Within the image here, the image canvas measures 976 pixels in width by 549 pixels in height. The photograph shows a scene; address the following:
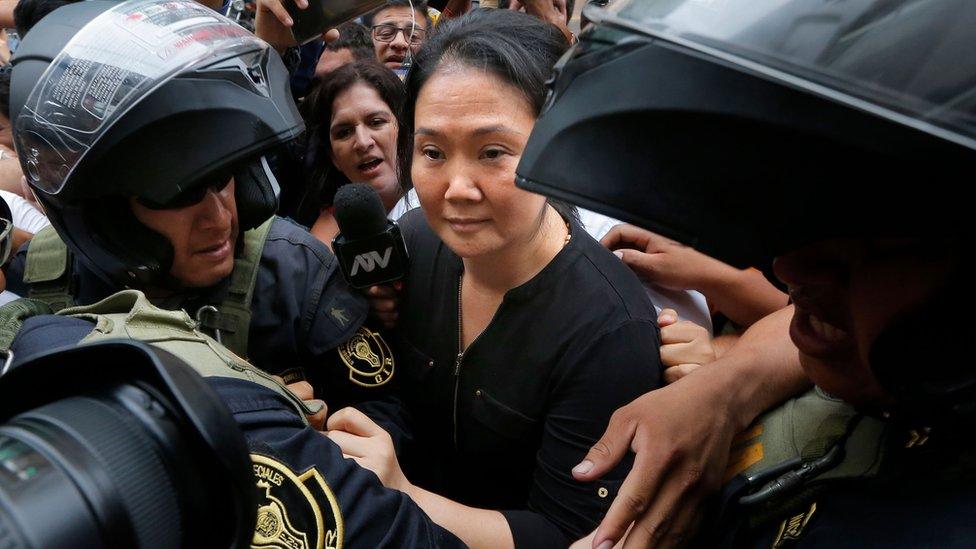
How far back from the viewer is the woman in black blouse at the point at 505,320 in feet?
5.32

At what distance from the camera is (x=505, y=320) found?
5.80ft

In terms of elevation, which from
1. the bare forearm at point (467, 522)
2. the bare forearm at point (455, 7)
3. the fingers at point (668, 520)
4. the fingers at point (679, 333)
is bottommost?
the bare forearm at point (467, 522)

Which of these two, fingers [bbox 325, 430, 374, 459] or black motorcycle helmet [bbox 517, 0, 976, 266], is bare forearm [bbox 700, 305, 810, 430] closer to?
black motorcycle helmet [bbox 517, 0, 976, 266]

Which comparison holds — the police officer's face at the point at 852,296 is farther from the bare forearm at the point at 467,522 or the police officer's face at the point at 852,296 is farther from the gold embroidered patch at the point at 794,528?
the bare forearm at the point at 467,522

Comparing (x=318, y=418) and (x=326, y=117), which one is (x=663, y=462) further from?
(x=326, y=117)

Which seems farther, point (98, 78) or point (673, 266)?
point (673, 266)

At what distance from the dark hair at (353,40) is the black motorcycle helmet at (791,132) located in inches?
99.4

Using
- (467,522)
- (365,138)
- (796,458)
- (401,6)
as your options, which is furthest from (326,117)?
(796,458)

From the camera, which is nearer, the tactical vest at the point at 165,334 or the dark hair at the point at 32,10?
the tactical vest at the point at 165,334

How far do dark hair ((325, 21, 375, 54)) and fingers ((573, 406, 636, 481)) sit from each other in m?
2.42

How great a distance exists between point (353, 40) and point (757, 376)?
2596 millimetres

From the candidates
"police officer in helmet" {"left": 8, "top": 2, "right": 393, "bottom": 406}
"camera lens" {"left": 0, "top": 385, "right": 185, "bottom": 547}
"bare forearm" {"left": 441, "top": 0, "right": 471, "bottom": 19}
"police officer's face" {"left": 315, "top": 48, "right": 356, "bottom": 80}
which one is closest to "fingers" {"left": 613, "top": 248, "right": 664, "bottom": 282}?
"police officer in helmet" {"left": 8, "top": 2, "right": 393, "bottom": 406}

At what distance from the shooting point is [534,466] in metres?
1.81

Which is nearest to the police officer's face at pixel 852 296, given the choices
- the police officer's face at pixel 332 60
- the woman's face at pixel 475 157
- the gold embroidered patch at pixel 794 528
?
the gold embroidered patch at pixel 794 528
